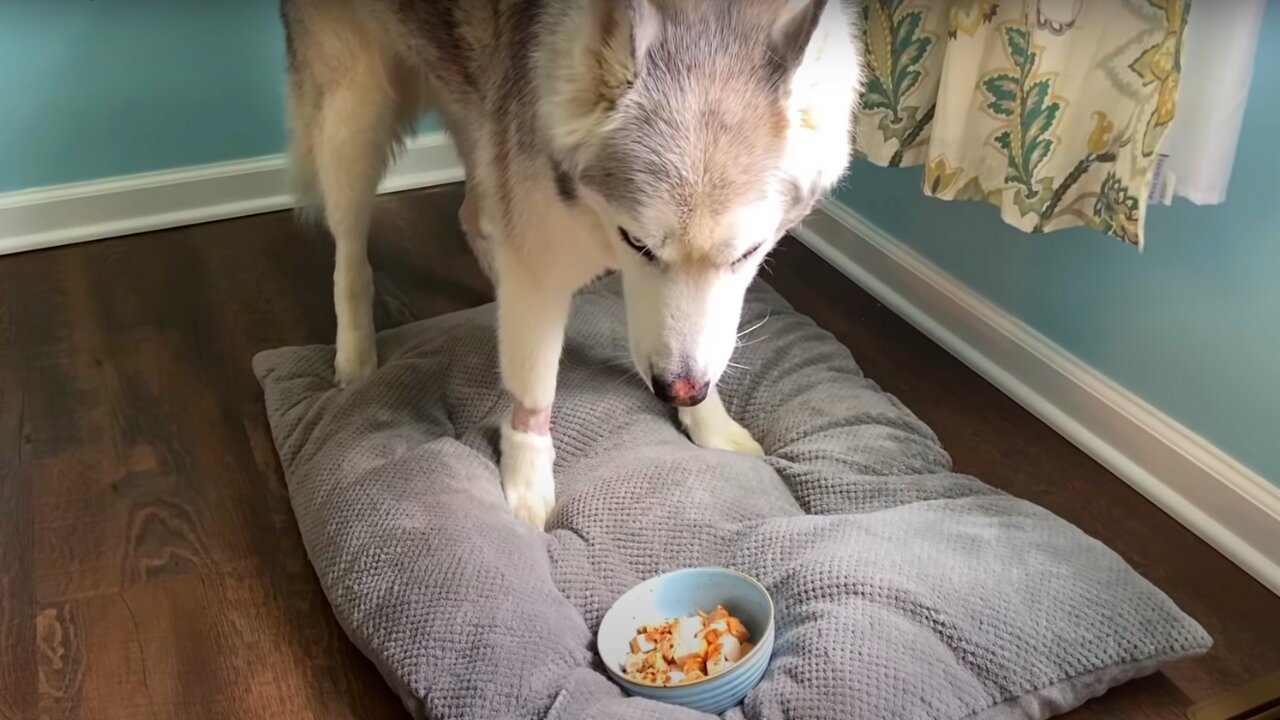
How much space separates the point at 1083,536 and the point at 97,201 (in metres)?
2.50

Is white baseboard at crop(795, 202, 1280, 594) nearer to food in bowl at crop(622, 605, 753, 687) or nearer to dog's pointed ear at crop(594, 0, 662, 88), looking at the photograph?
food in bowl at crop(622, 605, 753, 687)

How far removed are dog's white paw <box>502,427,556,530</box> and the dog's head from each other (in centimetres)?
45

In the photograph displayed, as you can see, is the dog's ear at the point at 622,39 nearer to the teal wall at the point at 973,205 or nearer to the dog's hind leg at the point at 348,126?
the dog's hind leg at the point at 348,126

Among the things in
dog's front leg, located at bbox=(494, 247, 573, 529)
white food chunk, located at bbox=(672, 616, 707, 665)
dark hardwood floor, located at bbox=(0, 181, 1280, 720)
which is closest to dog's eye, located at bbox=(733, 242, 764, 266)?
dog's front leg, located at bbox=(494, 247, 573, 529)

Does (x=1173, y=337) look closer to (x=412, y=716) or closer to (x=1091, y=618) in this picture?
(x=1091, y=618)

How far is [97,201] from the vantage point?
282 centimetres

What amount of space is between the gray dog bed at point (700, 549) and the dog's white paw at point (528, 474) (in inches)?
1.2

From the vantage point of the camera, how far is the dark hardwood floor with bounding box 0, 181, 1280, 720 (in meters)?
1.58

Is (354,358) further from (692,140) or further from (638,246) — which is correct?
(692,140)

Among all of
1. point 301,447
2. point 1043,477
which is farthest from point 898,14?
point 301,447

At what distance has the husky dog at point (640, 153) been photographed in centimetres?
124

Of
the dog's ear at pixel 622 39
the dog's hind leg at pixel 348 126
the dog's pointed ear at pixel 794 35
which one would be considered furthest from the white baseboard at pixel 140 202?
the dog's pointed ear at pixel 794 35

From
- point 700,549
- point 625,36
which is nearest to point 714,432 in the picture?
point 700,549

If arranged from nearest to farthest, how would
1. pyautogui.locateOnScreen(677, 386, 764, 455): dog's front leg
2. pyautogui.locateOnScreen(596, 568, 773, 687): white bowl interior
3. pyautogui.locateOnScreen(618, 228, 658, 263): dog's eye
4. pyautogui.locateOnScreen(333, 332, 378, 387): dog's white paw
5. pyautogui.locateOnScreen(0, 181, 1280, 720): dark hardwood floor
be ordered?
pyautogui.locateOnScreen(618, 228, 658, 263): dog's eye → pyautogui.locateOnScreen(596, 568, 773, 687): white bowl interior → pyautogui.locateOnScreen(0, 181, 1280, 720): dark hardwood floor → pyautogui.locateOnScreen(677, 386, 764, 455): dog's front leg → pyautogui.locateOnScreen(333, 332, 378, 387): dog's white paw
